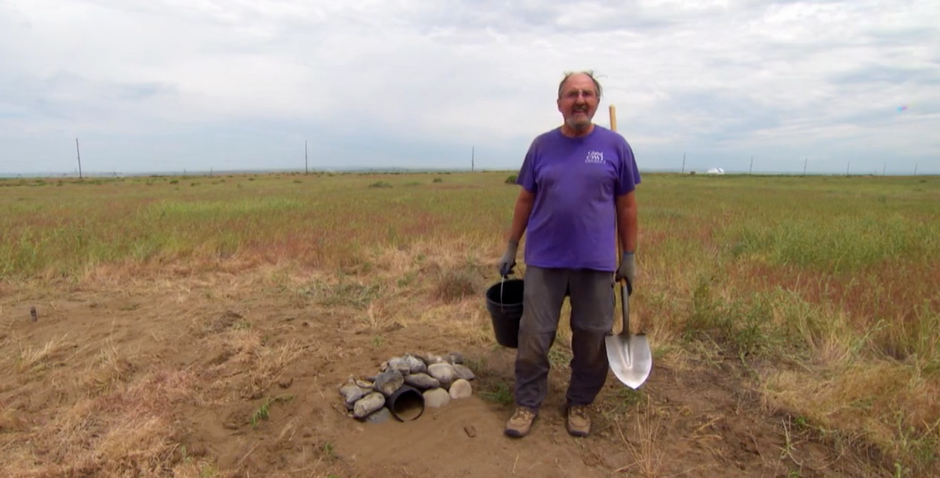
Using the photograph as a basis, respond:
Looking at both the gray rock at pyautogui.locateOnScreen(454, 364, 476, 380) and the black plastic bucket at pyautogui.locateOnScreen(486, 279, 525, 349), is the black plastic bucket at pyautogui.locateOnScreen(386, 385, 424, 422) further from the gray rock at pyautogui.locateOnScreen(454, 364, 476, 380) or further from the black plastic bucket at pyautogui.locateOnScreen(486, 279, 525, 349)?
the black plastic bucket at pyautogui.locateOnScreen(486, 279, 525, 349)

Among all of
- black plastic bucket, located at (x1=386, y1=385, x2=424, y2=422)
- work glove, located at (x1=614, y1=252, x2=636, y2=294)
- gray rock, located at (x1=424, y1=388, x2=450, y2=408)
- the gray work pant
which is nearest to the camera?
the gray work pant

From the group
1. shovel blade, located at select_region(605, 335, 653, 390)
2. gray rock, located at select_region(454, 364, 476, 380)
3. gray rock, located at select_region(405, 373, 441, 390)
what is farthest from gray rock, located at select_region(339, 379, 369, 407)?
shovel blade, located at select_region(605, 335, 653, 390)

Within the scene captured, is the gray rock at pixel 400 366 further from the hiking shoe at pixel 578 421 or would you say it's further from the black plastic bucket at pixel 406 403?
the hiking shoe at pixel 578 421

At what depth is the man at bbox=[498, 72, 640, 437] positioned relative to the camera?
2.71 m

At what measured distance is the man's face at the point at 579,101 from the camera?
2.67 meters

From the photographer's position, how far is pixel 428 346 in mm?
4098

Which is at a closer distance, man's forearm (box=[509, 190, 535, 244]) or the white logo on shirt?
the white logo on shirt

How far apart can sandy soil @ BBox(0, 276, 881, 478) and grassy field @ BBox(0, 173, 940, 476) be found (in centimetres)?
27

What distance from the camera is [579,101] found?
8.70 ft

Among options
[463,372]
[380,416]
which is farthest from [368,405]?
[463,372]

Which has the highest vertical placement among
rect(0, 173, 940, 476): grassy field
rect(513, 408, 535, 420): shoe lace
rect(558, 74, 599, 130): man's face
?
rect(558, 74, 599, 130): man's face

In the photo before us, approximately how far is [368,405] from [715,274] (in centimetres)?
424

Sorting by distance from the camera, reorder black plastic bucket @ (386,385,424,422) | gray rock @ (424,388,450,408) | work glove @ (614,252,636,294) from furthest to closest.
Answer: gray rock @ (424,388,450,408), black plastic bucket @ (386,385,424,422), work glove @ (614,252,636,294)

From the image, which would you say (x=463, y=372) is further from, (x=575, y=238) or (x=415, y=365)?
(x=575, y=238)
